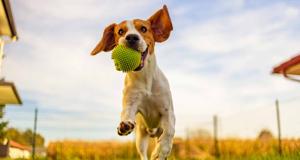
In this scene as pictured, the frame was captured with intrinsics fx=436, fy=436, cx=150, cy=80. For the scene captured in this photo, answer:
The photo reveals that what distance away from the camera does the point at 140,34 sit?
4371 millimetres

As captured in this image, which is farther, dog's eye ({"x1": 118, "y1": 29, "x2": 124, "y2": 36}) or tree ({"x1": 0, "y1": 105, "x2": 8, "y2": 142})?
tree ({"x1": 0, "y1": 105, "x2": 8, "y2": 142})

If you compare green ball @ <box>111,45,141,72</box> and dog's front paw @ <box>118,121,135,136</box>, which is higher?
green ball @ <box>111,45,141,72</box>

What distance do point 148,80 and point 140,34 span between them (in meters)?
0.62

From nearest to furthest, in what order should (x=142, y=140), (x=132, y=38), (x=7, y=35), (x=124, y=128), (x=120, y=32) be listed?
1. (x=124, y=128)
2. (x=132, y=38)
3. (x=120, y=32)
4. (x=142, y=140)
5. (x=7, y=35)

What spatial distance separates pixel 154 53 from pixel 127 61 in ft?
1.70

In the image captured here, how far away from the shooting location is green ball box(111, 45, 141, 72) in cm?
430

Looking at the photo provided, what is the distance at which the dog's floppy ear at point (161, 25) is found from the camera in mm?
4777

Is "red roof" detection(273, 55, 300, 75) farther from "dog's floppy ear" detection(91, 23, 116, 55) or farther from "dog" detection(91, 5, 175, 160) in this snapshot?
"dog's floppy ear" detection(91, 23, 116, 55)

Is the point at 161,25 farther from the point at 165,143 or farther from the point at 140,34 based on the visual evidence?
the point at 165,143

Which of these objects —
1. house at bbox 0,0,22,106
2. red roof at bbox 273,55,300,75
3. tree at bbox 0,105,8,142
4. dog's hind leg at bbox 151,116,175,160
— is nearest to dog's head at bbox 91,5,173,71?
dog's hind leg at bbox 151,116,175,160

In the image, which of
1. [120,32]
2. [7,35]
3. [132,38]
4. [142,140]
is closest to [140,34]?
[132,38]

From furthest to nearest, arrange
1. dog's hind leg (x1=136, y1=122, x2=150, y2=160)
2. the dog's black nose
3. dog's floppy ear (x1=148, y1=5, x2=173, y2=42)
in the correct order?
dog's hind leg (x1=136, y1=122, x2=150, y2=160), dog's floppy ear (x1=148, y1=5, x2=173, y2=42), the dog's black nose

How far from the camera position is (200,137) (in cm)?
1781

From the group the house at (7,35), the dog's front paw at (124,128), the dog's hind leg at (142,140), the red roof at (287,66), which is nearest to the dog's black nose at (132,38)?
the dog's front paw at (124,128)
